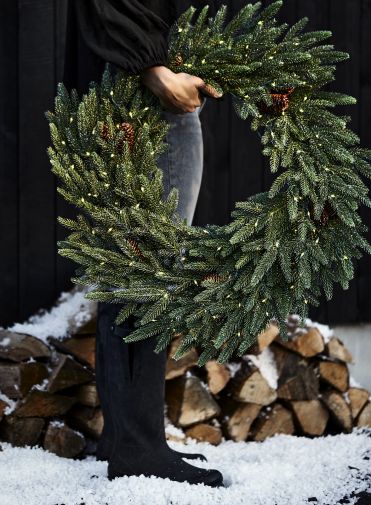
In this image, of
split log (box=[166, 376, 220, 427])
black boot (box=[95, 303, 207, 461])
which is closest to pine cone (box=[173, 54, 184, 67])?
black boot (box=[95, 303, 207, 461])

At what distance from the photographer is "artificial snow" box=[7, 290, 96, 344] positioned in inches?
119

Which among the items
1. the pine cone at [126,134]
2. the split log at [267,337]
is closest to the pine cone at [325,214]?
the pine cone at [126,134]

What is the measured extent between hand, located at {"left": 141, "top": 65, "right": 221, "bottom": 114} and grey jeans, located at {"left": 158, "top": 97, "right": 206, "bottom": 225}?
96mm

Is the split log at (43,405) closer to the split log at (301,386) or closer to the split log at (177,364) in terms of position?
the split log at (177,364)

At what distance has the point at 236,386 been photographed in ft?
10.6

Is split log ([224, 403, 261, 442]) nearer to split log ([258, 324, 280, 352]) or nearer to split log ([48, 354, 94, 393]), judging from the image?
split log ([258, 324, 280, 352])

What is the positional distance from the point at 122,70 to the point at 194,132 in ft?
0.85

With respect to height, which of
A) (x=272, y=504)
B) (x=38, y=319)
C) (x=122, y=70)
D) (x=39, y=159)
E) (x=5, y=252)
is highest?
(x=122, y=70)

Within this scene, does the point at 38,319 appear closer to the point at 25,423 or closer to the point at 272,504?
the point at 25,423

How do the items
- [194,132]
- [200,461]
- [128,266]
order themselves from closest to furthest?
[128,266] → [194,132] → [200,461]

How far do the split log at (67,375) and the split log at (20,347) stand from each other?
0.07 meters

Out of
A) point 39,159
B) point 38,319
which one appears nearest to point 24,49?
point 39,159

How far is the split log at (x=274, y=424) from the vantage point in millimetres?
3287

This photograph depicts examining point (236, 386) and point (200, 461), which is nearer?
point (200, 461)
